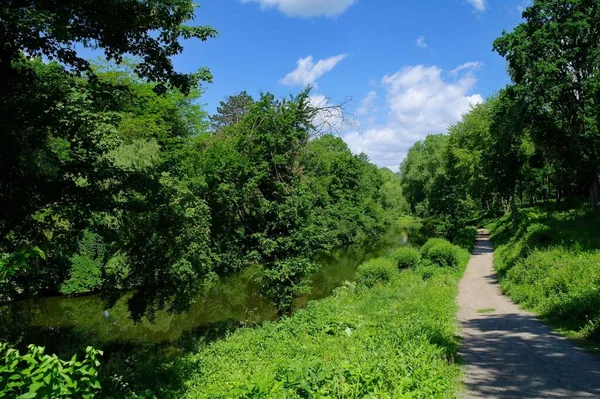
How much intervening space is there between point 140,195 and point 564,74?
22.3 metres

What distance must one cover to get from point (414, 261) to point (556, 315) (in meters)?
13.0

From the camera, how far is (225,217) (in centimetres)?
2031

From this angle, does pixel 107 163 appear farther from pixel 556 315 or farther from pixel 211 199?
pixel 556 315

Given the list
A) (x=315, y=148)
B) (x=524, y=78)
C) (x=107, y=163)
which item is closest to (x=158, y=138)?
(x=315, y=148)

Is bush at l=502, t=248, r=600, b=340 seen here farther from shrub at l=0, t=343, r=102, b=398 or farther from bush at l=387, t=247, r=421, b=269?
shrub at l=0, t=343, r=102, b=398

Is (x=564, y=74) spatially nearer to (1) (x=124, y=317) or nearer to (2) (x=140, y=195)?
(2) (x=140, y=195)

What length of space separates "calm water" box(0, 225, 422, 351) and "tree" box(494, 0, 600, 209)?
674 inches

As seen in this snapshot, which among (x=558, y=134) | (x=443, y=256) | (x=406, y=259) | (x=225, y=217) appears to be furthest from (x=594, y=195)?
(x=225, y=217)

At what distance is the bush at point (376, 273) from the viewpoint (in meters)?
20.9

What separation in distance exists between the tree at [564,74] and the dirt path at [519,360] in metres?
12.6

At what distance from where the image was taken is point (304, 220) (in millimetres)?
18094

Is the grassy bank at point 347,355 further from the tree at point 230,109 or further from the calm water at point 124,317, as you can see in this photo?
the tree at point 230,109

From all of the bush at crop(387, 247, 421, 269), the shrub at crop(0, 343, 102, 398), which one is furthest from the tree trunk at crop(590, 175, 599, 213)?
the shrub at crop(0, 343, 102, 398)

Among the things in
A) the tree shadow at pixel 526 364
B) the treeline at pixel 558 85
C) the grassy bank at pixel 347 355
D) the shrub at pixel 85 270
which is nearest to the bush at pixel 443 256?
the grassy bank at pixel 347 355
